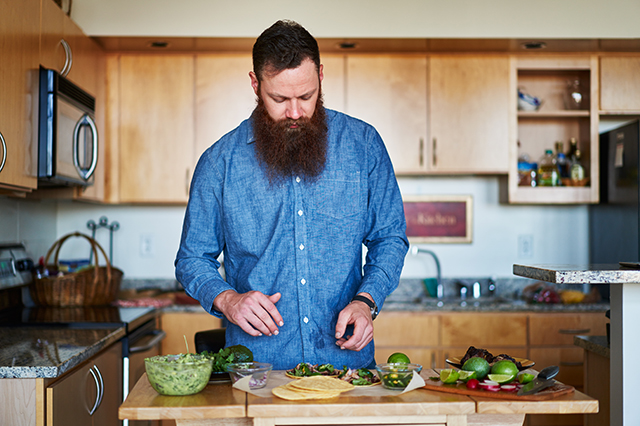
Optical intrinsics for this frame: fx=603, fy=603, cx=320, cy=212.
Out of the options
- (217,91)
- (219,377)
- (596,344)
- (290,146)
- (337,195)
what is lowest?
(596,344)

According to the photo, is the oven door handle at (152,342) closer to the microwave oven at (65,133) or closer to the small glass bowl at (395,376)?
the microwave oven at (65,133)

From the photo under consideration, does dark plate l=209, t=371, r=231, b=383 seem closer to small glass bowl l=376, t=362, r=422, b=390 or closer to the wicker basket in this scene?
small glass bowl l=376, t=362, r=422, b=390

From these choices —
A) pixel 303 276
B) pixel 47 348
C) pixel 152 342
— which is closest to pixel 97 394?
pixel 47 348

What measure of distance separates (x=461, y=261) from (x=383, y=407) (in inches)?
111

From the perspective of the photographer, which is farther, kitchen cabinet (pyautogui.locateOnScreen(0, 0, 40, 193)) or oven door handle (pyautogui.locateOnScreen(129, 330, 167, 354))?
oven door handle (pyautogui.locateOnScreen(129, 330, 167, 354))

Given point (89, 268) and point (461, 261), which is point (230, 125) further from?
point (461, 261)

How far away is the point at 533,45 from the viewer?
11.1 feet

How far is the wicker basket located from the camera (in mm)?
2885

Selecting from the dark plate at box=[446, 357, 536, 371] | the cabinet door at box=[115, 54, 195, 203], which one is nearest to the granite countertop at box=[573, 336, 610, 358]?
the dark plate at box=[446, 357, 536, 371]

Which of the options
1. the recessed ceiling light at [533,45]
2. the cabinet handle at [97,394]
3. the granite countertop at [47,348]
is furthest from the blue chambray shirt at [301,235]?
the recessed ceiling light at [533,45]

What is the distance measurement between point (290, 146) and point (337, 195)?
7.6 inches

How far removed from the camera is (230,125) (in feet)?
11.6

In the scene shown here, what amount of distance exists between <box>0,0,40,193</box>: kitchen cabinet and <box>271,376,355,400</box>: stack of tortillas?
1.46 metres

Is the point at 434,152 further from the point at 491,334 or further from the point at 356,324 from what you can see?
the point at 356,324
